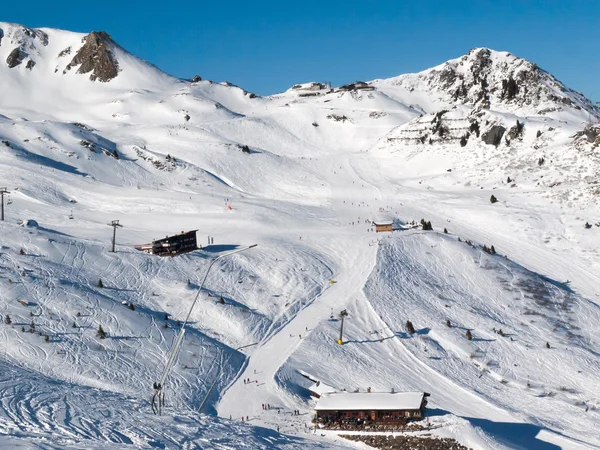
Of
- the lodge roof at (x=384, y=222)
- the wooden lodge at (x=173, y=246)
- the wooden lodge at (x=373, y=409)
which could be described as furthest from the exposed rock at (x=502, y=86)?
the wooden lodge at (x=373, y=409)

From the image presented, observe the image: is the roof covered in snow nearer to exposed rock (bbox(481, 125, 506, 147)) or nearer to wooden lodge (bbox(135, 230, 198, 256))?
wooden lodge (bbox(135, 230, 198, 256))

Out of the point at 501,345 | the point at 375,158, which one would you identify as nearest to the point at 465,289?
the point at 501,345

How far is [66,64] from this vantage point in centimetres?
19950

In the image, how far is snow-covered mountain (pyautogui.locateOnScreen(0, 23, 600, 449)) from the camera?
143 ft

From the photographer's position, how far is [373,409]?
137ft

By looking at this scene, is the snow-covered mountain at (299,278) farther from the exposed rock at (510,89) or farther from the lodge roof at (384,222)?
the lodge roof at (384,222)

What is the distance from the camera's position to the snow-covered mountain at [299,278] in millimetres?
43500

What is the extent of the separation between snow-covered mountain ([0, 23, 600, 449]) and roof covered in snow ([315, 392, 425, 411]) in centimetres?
165

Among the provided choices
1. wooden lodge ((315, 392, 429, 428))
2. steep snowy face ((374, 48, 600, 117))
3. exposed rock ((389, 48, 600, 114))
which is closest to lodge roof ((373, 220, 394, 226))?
wooden lodge ((315, 392, 429, 428))

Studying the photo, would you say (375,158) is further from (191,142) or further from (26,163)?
(26,163)

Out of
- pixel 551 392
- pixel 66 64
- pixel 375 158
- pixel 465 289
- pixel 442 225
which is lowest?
pixel 551 392

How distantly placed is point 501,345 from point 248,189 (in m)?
61.0

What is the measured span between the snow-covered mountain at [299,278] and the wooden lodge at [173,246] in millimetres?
1347

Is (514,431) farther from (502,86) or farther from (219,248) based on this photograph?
(502,86)
